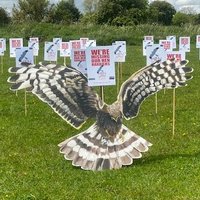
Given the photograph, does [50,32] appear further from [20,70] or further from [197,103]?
[20,70]

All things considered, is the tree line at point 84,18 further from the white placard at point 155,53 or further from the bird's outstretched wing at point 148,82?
the bird's outstretched wing at point 148,82

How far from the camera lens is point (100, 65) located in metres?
9.52

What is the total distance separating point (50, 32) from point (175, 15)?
59966 mm

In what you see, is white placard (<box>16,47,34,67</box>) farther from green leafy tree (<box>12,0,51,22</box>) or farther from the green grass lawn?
green leafy tree (<box>12,0,51,22</box>)

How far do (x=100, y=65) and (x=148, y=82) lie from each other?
2.93ft

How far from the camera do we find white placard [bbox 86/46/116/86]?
30.9ft

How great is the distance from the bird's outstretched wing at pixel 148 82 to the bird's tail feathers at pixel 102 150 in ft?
1.65

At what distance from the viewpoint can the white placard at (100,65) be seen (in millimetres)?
9422

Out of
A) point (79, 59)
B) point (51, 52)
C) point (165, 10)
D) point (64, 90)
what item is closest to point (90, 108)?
point (64, 90)

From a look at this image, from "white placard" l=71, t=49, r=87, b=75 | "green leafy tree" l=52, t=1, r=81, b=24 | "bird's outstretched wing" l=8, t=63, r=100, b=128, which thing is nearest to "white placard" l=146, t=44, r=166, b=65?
"white placard" l=71, t=49, r=87, b=75

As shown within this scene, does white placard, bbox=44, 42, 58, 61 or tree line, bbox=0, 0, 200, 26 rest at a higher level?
tree line, bbox=0, 0, 200, 26

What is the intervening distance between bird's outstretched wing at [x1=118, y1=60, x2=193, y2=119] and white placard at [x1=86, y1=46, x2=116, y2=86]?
33 centimetres

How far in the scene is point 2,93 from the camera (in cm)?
1888

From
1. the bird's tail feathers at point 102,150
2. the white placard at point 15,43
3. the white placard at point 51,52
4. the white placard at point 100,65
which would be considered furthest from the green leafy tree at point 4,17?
the bird's tail feathers at point 102,150
